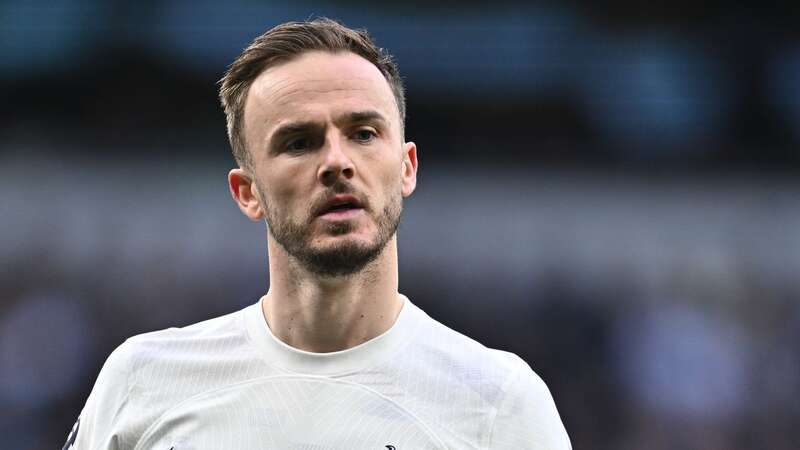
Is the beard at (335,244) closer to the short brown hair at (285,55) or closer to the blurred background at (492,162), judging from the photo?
the short brown hair at (285,55)

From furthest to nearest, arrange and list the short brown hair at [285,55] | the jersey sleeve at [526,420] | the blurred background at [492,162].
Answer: the blurred background at [492,162] < the short brown hair at [285,55] < the jersey sleeve at [526,420]

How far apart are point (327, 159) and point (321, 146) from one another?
2.8 inches

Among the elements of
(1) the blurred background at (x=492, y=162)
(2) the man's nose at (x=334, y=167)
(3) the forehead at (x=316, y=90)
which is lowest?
(1) the blurred background at (x=492, y=162)

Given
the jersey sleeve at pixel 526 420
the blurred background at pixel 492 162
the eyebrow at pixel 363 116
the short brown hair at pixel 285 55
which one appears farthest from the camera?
the blurred background at pixel 492 162

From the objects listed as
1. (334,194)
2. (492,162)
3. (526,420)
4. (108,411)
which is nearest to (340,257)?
(334,194)

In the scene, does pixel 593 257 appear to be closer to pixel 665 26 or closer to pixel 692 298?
pixel 692 298

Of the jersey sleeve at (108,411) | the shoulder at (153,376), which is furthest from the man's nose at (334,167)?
the jersey sleeve at (108,411)

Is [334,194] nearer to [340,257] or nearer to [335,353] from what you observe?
[340,257]

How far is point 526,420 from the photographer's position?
95.5 inches

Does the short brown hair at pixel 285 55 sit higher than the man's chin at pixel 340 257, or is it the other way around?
the short brown hair at pixel 285 55

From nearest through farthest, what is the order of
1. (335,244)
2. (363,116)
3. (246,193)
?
(335,244) → (363,116) → (246,193)

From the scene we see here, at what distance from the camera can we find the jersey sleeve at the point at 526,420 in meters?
2.39

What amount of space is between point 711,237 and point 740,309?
0.71 m

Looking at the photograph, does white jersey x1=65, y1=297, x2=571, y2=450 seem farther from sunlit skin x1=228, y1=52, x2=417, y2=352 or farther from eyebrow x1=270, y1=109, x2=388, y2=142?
eyebrow x1=270, y1=109, x2=388, y2=142
